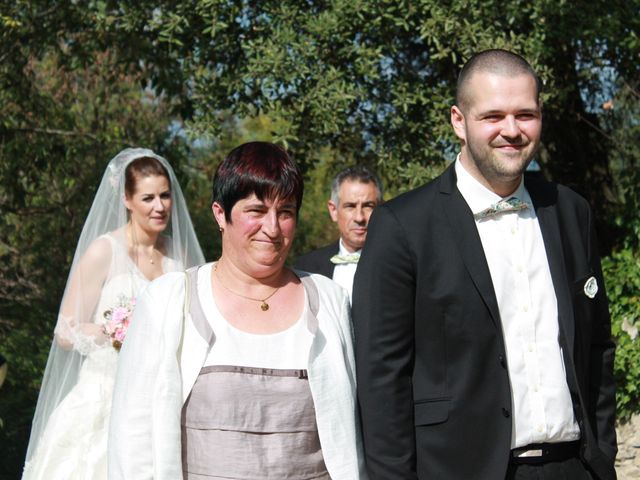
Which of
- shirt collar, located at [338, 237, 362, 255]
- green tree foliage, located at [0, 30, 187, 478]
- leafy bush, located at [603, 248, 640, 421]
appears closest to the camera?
shirt collar, located at [338, 237, 362, 255]

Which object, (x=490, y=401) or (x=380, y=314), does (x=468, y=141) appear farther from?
(x=490, y=401)

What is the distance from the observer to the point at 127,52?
887 cm

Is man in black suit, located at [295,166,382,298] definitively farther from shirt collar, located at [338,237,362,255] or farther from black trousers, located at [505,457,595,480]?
black trousers, located at [505,457,595,480]

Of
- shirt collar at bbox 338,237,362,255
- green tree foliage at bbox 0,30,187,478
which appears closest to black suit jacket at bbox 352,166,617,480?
shirt collar at bbox 338,237,362,255

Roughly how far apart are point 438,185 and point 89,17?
19.4ft

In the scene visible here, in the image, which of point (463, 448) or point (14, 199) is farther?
point (14, 199)

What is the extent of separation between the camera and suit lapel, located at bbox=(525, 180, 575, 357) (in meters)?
3.24

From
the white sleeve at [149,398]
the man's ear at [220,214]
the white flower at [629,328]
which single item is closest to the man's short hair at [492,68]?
the man's ear at [220,214]

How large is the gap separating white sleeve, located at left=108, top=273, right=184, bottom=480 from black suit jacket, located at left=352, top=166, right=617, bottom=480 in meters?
0.63

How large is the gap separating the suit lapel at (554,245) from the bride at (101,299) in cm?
265

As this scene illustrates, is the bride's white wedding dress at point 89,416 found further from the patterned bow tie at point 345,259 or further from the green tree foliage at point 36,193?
the green tree foliage at point 36,193

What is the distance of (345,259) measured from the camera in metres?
6.19

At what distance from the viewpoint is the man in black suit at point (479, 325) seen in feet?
10.2

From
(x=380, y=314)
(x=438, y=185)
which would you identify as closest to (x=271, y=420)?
(x=380, y=314)
